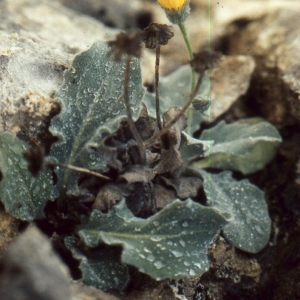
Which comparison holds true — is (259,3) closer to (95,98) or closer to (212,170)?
(212,170)

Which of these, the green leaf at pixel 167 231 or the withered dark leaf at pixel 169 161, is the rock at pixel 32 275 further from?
the withered dark leaf at pixel 169 161

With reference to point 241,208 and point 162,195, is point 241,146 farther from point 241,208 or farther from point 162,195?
point 162,195

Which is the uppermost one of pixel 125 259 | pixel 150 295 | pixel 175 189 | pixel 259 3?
pixel 259 3

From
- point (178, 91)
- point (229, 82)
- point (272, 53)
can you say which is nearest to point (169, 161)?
point (178, 91)

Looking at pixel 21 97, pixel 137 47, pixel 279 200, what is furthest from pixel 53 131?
pixel 279 200

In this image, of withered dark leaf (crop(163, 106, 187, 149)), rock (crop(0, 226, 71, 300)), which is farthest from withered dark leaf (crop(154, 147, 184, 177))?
rock (crop(0, 226, 71, 300))

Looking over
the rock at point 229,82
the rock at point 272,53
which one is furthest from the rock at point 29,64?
the rock at point 272,53

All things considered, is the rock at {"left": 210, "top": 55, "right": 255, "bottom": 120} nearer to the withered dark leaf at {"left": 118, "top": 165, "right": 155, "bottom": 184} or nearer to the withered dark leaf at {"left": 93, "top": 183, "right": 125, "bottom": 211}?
the withered dark leaf at {"left": 118, "top": 165, "right": 155, "bottom": 184}

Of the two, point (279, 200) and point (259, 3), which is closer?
point (279, 200)
